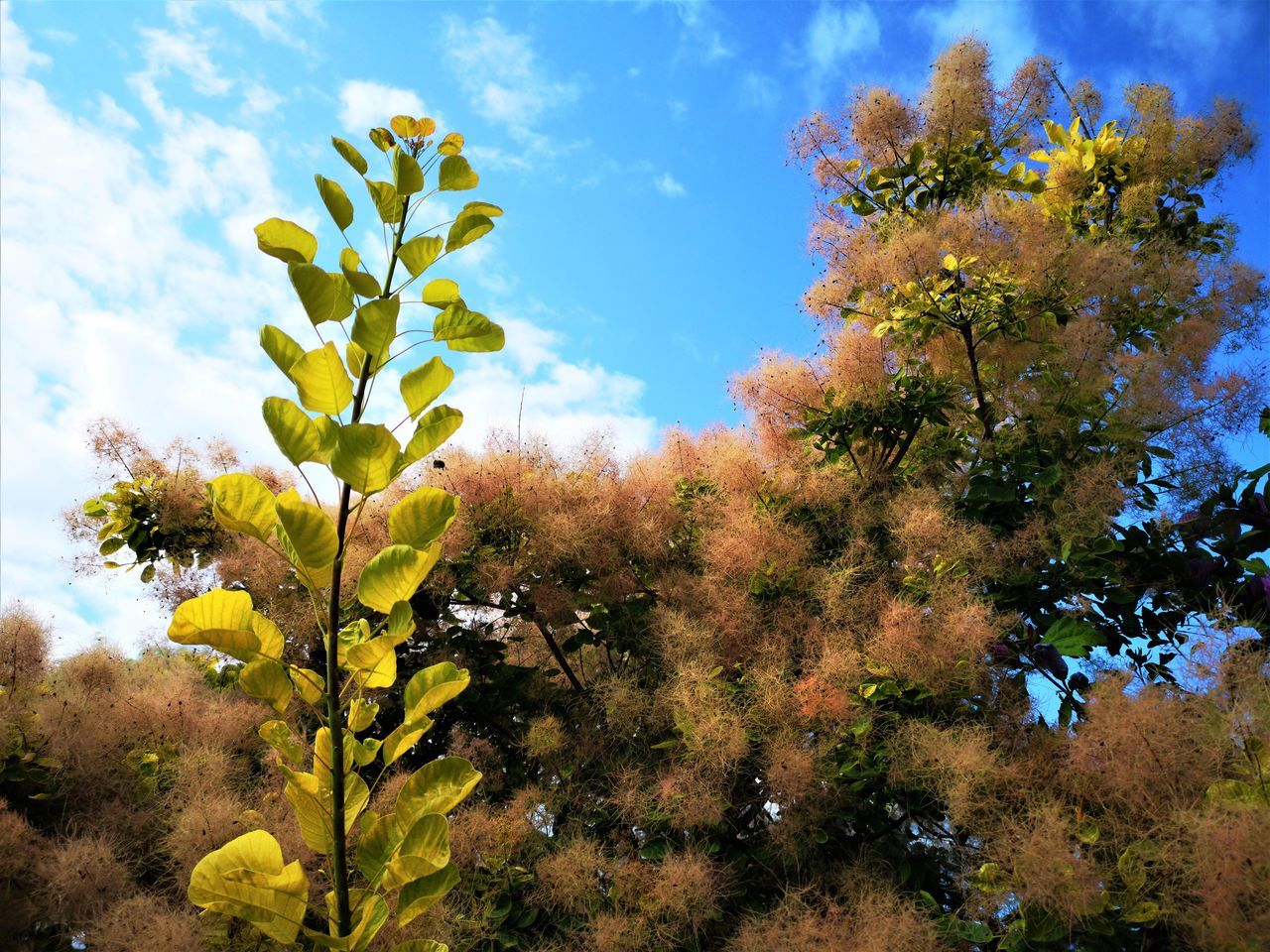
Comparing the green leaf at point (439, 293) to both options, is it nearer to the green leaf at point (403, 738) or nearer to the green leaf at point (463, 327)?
the green leaf at point (463, 327)

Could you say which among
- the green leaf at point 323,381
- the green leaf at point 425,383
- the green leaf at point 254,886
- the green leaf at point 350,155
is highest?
the green leaf at point 350,155

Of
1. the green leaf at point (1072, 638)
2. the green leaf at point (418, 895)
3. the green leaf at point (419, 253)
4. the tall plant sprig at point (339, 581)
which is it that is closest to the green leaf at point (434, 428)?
the tall plant sprig at point (339, 581)

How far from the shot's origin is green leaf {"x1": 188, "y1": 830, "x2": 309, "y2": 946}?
4.74 feet

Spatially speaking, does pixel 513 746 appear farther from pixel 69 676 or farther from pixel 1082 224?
pixel 1082 224

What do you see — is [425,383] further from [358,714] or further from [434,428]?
[358,714]

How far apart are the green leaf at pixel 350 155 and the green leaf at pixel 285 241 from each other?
187 mm

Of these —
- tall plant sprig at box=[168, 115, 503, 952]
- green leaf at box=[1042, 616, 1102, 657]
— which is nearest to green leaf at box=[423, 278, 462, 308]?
tall plant sprig at box=[168, 115, 503, 952]

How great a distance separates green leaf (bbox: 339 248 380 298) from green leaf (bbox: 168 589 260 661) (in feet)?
1.83

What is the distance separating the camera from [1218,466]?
129 inches

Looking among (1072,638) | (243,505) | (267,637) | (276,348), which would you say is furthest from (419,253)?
(1072,638)

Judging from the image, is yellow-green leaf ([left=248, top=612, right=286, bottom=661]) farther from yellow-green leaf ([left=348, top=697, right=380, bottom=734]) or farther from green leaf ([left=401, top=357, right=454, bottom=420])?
green leaf ([left=401, top=357, right=454, bottom=420])

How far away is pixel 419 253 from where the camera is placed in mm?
1713

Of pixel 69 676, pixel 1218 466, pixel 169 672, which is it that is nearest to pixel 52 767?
pixel 69 676

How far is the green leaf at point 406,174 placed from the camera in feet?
5.65
